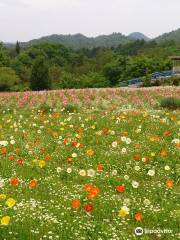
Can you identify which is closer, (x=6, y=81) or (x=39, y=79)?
(x=39, y=79)

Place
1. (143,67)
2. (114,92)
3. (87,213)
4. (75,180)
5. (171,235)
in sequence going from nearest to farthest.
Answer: (171,235) < (87,213) < (75,180) < (114,92) < (143,67)

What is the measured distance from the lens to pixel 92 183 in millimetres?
8852

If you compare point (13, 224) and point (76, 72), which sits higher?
point (13, 224)

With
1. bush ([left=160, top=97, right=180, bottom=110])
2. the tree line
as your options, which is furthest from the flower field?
the tree line

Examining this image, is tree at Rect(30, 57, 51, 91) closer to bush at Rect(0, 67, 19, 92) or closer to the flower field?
bush at Rect(0, 67, 19, 92)

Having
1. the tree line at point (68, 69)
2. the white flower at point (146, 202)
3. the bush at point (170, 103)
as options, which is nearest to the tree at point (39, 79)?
the tree line at point (68, 69)

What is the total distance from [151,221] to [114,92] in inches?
880

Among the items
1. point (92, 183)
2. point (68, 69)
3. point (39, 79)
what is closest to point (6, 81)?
point (39, 79)

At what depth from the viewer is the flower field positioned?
6.70m

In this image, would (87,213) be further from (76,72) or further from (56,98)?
(76,72)

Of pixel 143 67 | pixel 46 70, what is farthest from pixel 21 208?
pixel 143 67

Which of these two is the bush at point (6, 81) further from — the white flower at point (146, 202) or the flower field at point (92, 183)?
the white flower at point (146, 202)

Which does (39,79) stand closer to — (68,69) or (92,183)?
(92,183)

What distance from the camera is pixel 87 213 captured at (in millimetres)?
7184
